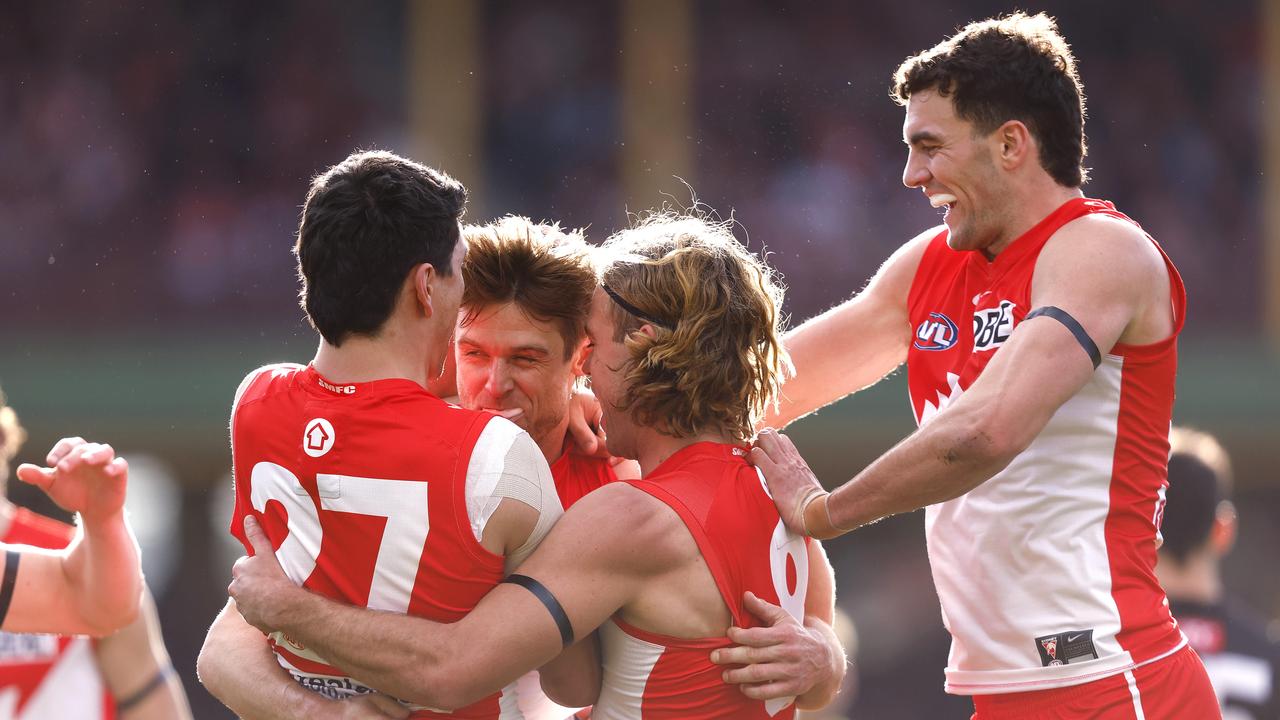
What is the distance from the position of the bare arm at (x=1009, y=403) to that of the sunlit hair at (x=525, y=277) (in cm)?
60

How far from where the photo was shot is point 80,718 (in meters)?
5.07

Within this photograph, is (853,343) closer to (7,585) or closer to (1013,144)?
(1013,144)

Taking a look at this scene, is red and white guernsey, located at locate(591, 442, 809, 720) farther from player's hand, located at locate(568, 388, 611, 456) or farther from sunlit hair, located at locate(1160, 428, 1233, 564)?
sunlit hair, located at locate(1160, 428, 1233, 564)

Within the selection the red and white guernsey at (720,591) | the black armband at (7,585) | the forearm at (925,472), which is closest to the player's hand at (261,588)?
the red and white guernsey at (720,591)

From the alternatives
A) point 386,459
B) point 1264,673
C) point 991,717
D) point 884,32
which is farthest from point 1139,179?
point 386,459

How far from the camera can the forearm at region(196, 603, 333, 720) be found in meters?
2.99

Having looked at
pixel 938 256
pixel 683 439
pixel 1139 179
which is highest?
pixel 1139 179

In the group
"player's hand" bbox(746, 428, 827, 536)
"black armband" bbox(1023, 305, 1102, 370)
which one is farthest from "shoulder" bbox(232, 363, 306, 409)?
"black armband" bbox(1023, 305, 1102, 370)

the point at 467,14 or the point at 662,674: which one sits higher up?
the point at 467,14

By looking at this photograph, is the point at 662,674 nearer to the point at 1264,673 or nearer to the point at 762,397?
the point at 762,397

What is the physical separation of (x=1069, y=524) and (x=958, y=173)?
884 millimetres

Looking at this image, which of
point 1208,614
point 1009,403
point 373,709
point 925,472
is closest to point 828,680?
point 925,472

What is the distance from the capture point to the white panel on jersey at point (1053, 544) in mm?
3373

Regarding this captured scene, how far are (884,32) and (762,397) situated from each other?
1174 cm
